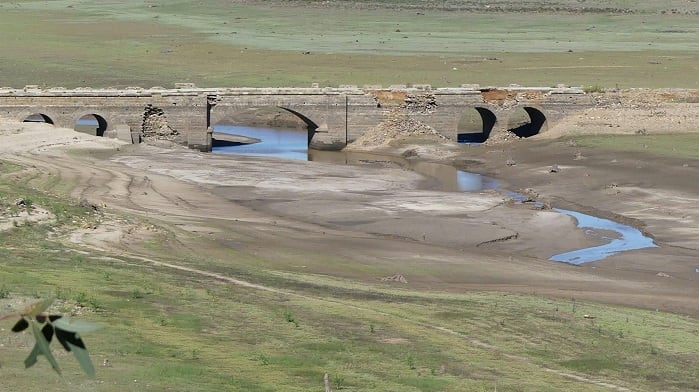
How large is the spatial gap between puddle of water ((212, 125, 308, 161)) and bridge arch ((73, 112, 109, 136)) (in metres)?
6.64

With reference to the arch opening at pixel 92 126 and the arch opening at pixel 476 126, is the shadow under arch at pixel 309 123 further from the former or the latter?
the arch opening at pixel 92 126

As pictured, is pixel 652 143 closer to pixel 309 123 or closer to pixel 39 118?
pixel 309 123

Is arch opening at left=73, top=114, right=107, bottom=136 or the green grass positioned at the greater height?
the green grass

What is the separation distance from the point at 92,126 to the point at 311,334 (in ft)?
210

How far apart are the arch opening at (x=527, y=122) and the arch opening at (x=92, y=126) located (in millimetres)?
25360

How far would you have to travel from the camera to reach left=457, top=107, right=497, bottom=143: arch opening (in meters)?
79.9

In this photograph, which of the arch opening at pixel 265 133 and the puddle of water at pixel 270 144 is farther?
the arch opening at pixel 265 133

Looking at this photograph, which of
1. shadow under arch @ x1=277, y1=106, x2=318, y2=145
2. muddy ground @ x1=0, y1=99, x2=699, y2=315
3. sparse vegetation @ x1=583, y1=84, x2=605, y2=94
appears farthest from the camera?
sparse vegetation @ x1=583, y1=84, x2=605, y2=94

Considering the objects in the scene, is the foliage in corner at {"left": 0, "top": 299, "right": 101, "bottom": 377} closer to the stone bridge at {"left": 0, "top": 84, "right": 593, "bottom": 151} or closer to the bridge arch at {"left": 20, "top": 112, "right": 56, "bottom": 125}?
A: the stone bridge at {"left": 0, "top": 84, "right": 593, "bottom": 151}

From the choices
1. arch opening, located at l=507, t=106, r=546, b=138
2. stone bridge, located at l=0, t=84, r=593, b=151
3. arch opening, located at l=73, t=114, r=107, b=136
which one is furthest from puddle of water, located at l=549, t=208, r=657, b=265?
arch opening, located at l=73, t=114, r=107, b=136

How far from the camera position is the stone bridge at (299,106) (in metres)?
73.3

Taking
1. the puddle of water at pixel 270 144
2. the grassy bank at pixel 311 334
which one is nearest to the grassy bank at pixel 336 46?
the puddle of water at pixel 270 144

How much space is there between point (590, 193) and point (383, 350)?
36234mm

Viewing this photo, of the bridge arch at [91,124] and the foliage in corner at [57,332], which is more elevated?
the foliage in corner at [57,332]
